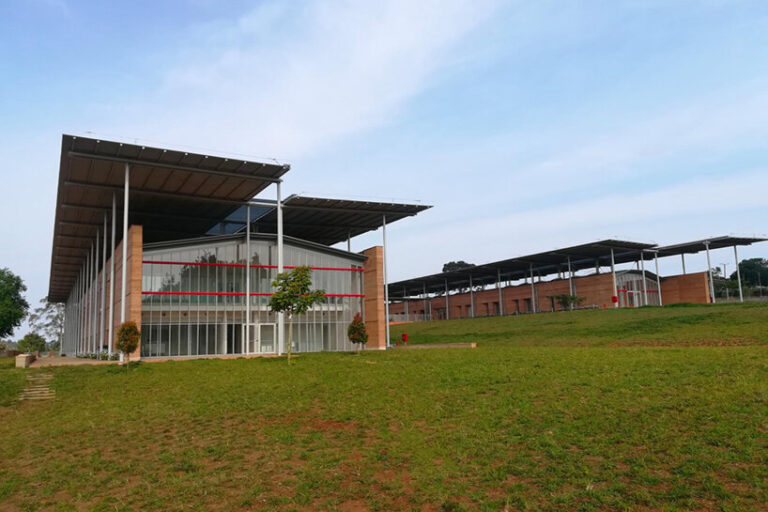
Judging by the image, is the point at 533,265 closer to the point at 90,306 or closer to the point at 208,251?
the point at 208,251

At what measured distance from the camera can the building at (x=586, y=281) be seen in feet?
217

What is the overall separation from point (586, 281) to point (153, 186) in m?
52.4

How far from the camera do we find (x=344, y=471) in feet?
37.7

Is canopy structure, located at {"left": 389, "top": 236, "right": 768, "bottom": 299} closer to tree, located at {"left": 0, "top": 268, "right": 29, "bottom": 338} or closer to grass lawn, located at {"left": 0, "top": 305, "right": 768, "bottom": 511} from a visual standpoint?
grass lawn, located at {"left": 0, "top": 305, "right": 768, "bottom": 511}

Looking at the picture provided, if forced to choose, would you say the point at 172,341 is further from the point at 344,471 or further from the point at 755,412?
the point at 755,412

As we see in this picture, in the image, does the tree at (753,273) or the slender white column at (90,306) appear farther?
the tree at (753,273)

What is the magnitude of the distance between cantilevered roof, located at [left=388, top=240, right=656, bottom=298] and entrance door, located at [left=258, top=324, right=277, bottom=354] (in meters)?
37.0

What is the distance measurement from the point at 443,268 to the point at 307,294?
441 feet

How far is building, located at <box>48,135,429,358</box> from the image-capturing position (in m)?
34.8

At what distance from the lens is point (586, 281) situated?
70312 millimetres

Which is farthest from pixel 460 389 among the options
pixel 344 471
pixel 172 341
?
pixel 172 341

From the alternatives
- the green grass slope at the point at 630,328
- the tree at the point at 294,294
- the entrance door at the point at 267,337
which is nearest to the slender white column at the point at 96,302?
the entrance door at the point at 267,337

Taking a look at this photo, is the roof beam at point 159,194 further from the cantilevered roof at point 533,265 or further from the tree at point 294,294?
the cantilevered roof at point 533,265

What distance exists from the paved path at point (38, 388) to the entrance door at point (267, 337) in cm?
1527
